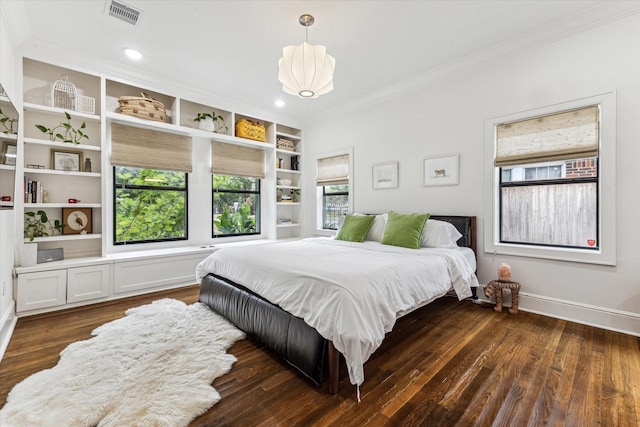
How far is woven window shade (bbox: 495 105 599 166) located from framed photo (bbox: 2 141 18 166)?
4.37 metres

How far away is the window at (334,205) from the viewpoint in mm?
5008

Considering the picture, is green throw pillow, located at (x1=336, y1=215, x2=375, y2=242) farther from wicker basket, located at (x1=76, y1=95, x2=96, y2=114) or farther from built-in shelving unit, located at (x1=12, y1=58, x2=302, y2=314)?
wicker basket, located at (x1=76, y1=95, x2=96, y2=114)

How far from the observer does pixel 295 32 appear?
9.18ft

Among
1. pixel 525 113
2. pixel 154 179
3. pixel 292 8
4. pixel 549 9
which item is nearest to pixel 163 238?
pixel 154 179

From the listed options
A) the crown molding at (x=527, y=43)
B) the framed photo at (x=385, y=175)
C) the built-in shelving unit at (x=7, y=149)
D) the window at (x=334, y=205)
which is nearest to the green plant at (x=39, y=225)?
the built-in shelving unit at (x=7, y=149)

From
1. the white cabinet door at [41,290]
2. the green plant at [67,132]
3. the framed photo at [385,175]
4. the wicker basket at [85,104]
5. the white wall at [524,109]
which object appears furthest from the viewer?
the framed photo at [385,175]

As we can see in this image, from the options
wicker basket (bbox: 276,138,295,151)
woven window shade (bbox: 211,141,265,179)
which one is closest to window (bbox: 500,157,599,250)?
wicker basket (bbox: 276,138,295,151)

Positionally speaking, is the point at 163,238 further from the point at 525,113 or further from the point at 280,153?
the point at 525,113

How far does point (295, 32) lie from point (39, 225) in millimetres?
3508

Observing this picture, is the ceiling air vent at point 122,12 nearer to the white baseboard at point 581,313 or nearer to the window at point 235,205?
the window at point 235,205

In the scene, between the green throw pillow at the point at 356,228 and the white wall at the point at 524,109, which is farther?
the green throw pillow at the point at 356,228

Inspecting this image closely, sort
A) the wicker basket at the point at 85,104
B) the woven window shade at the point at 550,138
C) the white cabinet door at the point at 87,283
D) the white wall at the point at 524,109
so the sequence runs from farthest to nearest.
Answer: the wicker basket at the point at 85,104 → the white cabinet door at the point at 87,283 → the woven window shade at the point at 550,138 → the white wall at the point at 524,109

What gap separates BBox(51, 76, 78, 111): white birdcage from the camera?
319 centimetres

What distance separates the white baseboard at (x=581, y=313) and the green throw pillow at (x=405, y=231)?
117 centimetres
